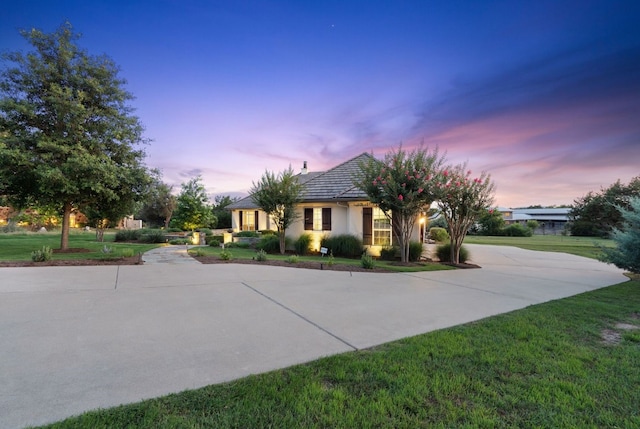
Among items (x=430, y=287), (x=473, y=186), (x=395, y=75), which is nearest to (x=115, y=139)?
(x=395, y=75)

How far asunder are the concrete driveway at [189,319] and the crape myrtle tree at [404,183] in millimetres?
2804

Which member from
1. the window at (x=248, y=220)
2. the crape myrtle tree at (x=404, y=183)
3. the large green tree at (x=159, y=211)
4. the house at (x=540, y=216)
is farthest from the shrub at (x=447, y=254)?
the house at (x=540, y=216)

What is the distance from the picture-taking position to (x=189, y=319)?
428 centimetres

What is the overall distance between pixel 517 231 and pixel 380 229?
28137 mm

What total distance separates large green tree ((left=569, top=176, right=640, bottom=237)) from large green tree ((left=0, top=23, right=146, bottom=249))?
128 feet

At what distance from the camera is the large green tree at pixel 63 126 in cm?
991

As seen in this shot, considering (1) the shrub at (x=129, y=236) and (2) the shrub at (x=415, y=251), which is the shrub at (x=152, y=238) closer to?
(1) the shrub at (x=129, y=236)

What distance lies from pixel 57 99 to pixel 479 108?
16.1 metres

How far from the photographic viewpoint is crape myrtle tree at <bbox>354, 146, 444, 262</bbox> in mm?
10125

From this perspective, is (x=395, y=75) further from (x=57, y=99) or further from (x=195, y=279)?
(x=57, y=99)

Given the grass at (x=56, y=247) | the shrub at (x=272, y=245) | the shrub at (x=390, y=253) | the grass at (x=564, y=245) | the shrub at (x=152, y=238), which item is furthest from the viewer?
the shrub at (x=152, y=238)

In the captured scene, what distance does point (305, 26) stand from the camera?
1045 cm

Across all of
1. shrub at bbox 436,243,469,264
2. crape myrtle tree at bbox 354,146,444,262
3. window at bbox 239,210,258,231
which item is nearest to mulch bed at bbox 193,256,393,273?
crape myrtle tree at bbox 354,146,444,262

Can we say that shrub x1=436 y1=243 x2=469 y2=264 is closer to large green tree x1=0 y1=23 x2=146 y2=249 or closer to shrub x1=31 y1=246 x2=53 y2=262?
large green tree x1=0 y1=23 x2=146 y2=249
